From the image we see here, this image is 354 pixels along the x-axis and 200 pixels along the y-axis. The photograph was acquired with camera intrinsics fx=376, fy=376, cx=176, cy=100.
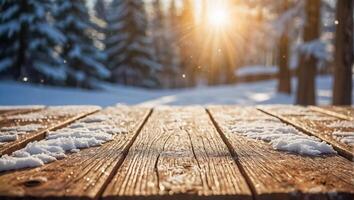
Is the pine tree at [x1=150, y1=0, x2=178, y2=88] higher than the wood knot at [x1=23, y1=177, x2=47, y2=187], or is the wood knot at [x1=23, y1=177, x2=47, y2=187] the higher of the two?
the pine tree at [x1=150, y1=0, x2=178, y2=88]

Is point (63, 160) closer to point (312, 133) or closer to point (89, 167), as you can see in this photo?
point (89, 167)

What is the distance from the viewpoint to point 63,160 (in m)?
1.51

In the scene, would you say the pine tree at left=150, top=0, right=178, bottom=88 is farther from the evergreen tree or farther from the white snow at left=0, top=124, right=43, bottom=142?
the white snow at left=0, top=124, right=43, bottom=142

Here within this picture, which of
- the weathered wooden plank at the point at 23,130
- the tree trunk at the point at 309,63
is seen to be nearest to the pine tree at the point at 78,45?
the tree trunk at the point at 309,63

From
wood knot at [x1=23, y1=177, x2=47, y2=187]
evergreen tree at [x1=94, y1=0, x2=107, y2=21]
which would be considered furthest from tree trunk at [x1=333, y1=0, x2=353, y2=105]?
evergreen tree at [x1=94, y1=0, x2=107, y2=21]

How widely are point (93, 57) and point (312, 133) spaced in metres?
22.2

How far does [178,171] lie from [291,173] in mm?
394

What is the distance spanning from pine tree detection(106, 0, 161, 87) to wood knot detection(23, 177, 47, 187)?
99.6 ft

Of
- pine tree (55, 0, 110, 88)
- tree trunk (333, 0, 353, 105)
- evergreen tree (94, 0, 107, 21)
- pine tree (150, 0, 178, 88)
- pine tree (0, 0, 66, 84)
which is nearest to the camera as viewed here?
tree trunk (333, 0, 353, 105)

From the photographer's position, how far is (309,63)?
12.3 meters

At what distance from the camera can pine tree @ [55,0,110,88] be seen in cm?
2139

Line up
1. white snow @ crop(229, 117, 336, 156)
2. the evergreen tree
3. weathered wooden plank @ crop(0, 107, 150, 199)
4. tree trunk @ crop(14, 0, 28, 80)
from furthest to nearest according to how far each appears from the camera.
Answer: the evergreen tree < tree trunk @ crop(14, 0, 28, 80) < white snow @ crop(229, 117, 336, 156) < weathered wooden plank @ crop(0, 107, 150, 199)

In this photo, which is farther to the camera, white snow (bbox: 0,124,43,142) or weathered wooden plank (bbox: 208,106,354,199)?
white snow (bbox: 0,124,43,142)

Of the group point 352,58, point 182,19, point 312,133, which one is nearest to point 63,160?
point 312,133
